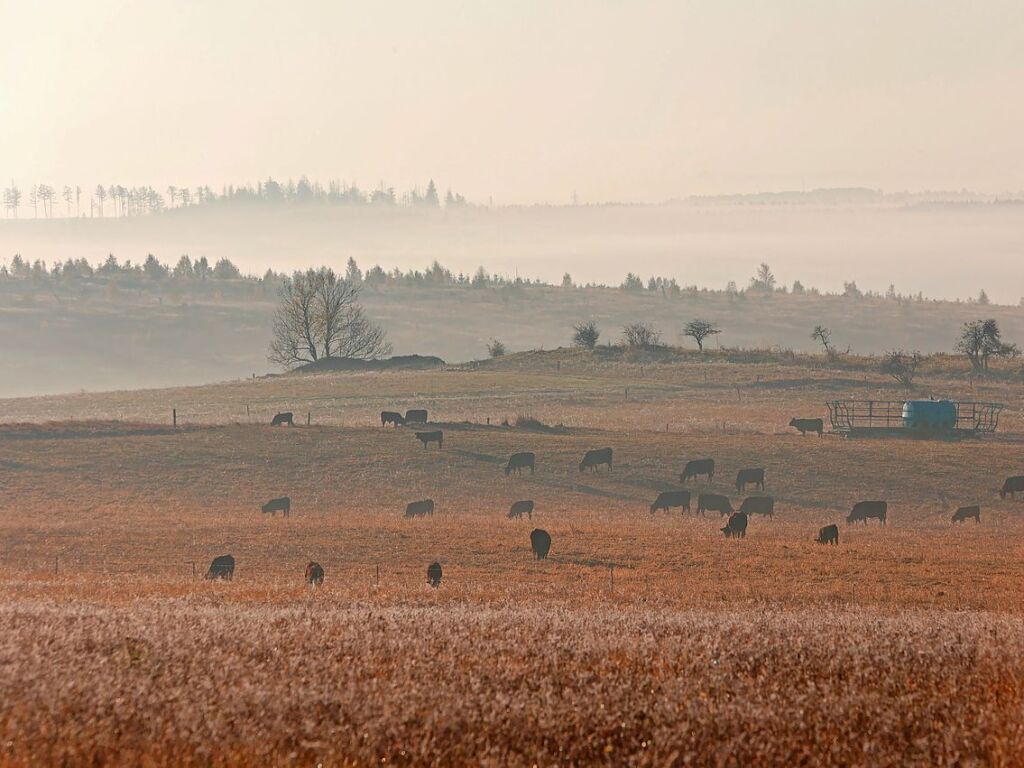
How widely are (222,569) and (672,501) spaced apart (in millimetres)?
22327

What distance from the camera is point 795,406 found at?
80.4 metres

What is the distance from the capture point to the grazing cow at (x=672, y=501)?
48.7 m

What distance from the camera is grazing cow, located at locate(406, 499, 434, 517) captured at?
4584 centimetres

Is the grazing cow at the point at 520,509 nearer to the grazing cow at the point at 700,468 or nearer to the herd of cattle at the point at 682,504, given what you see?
the herd of cattle at the point at 682,504

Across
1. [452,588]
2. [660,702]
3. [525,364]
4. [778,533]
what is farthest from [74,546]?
[525,364]

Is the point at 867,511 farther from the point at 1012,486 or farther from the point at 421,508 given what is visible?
the point at 421,508

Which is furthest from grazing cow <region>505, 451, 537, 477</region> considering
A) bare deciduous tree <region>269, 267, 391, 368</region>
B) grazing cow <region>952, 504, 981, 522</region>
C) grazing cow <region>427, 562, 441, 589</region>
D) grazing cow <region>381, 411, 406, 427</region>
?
bare deciduous tree <region>269, 267, 391, 368</region>

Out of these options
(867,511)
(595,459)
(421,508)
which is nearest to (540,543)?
(421,508)

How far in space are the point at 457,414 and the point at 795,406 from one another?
20822 millimetres

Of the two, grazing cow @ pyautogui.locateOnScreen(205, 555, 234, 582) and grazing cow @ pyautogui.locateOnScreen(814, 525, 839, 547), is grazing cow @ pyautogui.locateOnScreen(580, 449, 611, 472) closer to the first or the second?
grazing cow @ pyautogui.locateOnScreen(814, 525, 839, 547)

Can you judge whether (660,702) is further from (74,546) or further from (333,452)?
(333,452)

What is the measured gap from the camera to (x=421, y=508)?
1820 inches

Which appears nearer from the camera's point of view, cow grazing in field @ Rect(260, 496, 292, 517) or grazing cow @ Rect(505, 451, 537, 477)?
cow grazing in field @ Rect(260, 496, 292, 517)

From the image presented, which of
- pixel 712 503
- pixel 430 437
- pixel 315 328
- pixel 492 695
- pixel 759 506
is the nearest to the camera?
pixel 492 695
